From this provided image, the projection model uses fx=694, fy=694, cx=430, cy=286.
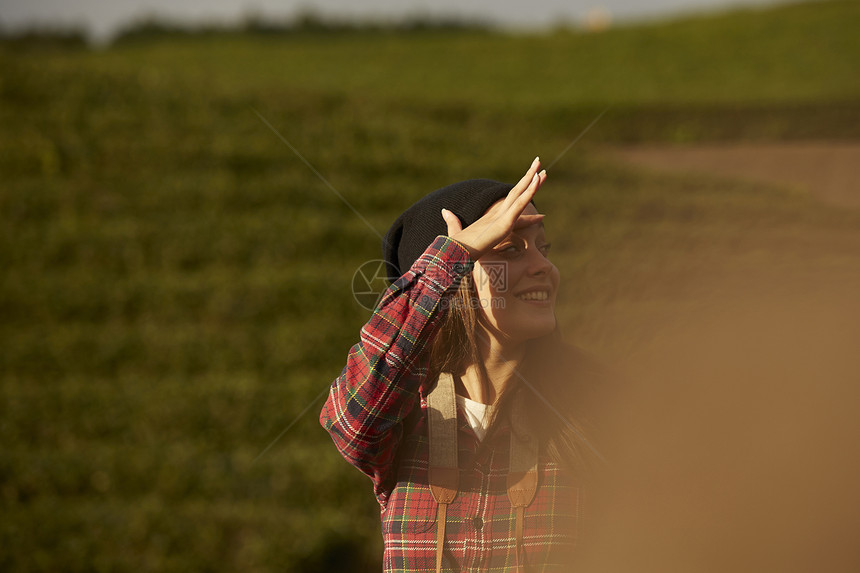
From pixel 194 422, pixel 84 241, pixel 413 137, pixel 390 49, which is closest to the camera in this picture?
pixel 194 422

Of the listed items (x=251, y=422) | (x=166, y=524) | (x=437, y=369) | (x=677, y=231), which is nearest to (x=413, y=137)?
(x=677, y=231)

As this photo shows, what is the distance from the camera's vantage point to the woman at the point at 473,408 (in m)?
1.47

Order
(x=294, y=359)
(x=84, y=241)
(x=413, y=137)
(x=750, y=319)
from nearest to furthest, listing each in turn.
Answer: (x=750, y=319) → (x=294, y=359) → (x=84, y=241) → (x=413, y=137)

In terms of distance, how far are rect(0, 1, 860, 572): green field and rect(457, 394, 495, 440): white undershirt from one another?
0.60 m

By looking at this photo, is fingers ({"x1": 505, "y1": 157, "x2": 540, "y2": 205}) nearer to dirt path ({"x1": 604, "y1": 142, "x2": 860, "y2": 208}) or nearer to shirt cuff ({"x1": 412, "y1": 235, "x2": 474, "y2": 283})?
shirt cuff ({"x1": 412, "y1": 235, "x2": 474, "y2": 283})

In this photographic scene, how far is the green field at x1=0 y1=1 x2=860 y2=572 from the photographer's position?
6105 millimetres

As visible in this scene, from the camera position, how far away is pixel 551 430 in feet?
5.41

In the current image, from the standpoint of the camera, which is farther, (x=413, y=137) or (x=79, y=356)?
(x=413, y=137)

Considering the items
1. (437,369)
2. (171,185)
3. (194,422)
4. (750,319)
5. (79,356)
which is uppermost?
(171,185)

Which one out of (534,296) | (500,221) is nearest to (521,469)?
(534,296)

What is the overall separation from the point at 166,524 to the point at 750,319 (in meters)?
6.34

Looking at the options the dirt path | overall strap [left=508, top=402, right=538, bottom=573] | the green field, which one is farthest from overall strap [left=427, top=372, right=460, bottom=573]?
the dirt path

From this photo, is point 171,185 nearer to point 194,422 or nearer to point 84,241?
point 84,241

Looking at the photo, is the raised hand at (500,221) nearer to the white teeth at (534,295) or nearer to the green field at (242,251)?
the white teeth at (534,295)
